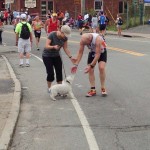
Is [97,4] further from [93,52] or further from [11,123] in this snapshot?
[11,123]

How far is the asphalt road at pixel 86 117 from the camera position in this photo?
7105 millimetres

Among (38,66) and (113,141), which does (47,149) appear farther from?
(38,66)

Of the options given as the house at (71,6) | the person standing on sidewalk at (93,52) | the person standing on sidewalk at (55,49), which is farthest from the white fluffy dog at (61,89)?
the house at (71,6)

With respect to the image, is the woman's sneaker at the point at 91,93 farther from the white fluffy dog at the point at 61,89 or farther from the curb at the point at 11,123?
the curb at the point at 11,123

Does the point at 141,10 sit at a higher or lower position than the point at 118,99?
higher

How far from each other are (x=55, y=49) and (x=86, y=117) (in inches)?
91.9

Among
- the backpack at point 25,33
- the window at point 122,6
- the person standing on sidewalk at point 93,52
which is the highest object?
the window at point 122,6

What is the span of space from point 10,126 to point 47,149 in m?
1.26

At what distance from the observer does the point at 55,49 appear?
34.7 feet

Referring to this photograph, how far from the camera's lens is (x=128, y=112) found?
916 centimetres

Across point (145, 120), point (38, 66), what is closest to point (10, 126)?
point (145, 120)

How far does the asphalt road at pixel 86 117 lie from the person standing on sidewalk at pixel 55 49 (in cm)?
65

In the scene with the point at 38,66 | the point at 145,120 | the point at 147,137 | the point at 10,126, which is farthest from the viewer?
the point at 38,66

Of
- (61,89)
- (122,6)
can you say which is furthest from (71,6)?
(61,89)
